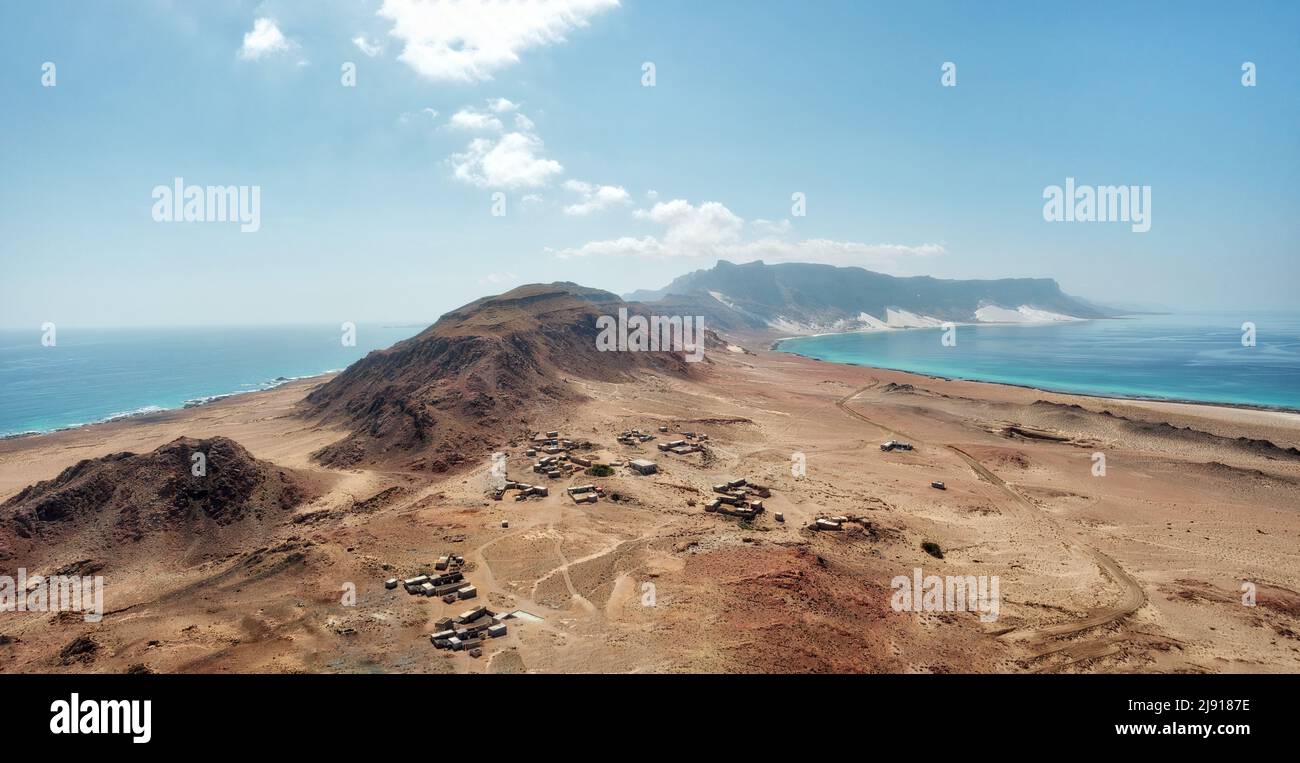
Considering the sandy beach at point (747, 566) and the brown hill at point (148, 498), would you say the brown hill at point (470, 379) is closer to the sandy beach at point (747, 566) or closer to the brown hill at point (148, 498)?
the sandy beach at point (747, 566)

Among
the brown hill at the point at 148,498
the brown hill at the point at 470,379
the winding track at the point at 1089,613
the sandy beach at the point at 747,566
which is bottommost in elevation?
the winding track at the point at 1089,613

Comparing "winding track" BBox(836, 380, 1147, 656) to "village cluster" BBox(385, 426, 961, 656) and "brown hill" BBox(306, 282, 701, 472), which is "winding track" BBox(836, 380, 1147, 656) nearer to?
"village cluster" BBox(385, 426, 961, 656)

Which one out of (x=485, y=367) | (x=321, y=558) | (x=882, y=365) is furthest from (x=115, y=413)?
(x=882, y=365)

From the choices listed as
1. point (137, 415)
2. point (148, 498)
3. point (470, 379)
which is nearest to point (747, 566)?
point (148, 498)

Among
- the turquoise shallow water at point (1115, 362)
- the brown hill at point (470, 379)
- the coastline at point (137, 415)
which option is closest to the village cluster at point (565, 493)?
the brown hill at point (470, 379)

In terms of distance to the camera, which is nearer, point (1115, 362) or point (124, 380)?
point (124, 380)

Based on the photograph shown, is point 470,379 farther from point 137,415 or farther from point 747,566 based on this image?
point 137,415
